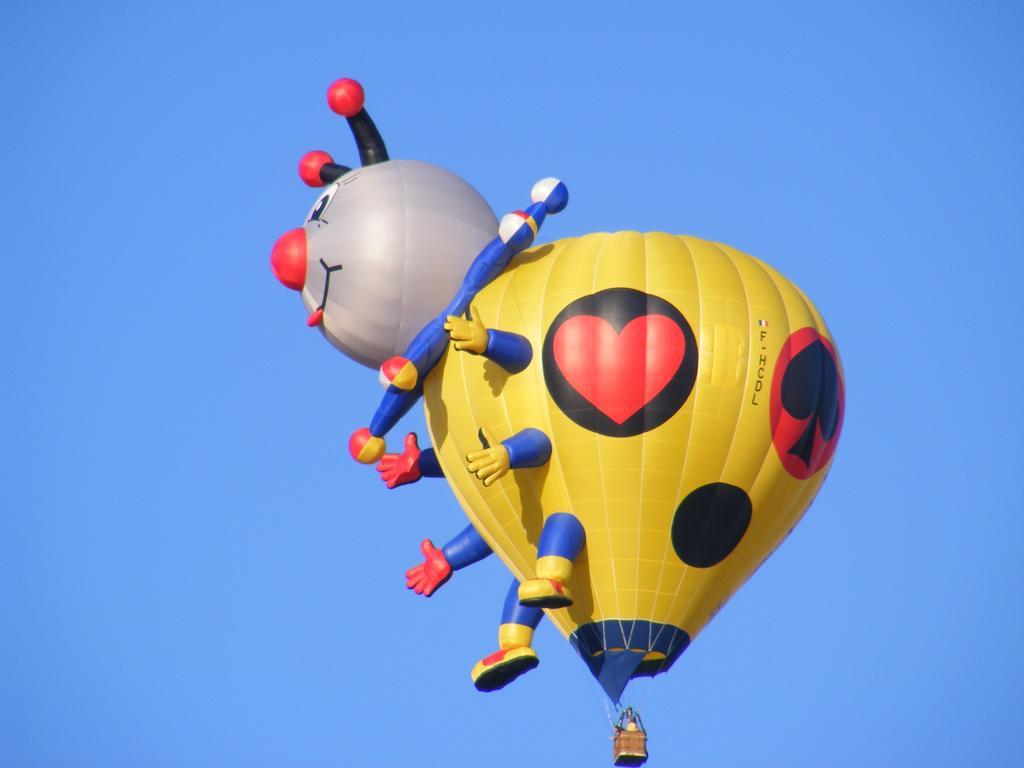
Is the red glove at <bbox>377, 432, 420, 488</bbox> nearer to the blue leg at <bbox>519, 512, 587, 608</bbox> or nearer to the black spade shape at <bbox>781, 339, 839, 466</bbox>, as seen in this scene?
the blue leg at <bbox>519, 512, 587, 608</bbox>

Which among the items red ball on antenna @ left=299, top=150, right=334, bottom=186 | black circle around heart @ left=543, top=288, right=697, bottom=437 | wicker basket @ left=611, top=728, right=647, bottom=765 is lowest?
wicker basket @ left=611, top=728, right=647, bottom=765

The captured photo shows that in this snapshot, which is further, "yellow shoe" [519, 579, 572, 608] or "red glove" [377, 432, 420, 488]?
"red glove" [377, 432, 420, 488]

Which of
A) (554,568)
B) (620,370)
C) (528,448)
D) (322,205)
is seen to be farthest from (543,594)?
(322,205)

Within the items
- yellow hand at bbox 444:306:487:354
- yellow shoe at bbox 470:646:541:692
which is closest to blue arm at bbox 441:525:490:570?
yellow shoe at bbox 470:646:541:692

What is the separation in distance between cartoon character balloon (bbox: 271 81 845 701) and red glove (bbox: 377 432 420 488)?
0.62 m

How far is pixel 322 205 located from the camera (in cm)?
2470

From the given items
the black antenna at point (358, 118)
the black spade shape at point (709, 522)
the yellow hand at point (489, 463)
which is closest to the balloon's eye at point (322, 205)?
the black antenna at point (358, 118)

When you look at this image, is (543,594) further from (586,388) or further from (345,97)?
(345,97)

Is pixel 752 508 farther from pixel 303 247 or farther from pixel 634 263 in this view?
pixel 303 247

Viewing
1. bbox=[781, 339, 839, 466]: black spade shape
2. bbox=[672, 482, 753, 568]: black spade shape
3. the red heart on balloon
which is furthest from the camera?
bbox=[781, 339, 839, 466]: black spade shape

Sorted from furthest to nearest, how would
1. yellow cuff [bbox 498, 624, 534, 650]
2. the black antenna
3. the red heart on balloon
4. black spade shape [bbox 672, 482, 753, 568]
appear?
1. the black antenna
2. yellow cuff [bbox 498, 624, 534, 650]
3. black spade shape [bbox 672, 482, 753, 568]
4. the red heart on balloon

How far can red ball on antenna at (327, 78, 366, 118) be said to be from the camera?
81.2 feet

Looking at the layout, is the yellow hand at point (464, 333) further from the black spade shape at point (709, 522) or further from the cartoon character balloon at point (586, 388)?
the black spade shape at point (709, 522)

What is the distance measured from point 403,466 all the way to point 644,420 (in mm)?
3067
